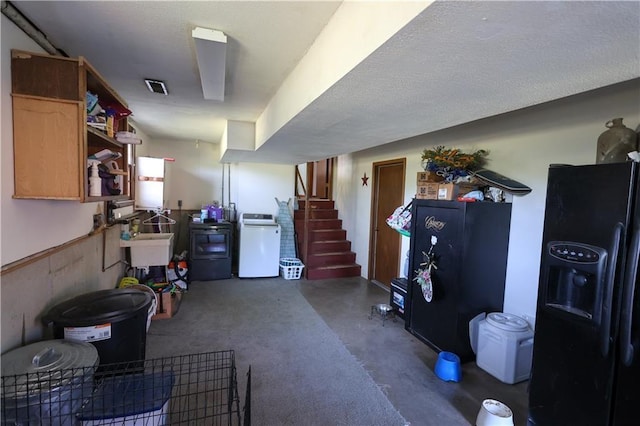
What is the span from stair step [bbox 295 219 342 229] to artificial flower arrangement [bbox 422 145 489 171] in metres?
3.02

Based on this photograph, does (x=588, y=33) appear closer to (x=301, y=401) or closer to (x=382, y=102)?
(x=382, y=102)

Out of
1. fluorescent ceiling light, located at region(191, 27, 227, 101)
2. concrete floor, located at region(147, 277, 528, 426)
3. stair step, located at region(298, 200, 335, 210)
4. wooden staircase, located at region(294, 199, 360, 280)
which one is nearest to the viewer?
fluorescent ceiling light, located at region(191, 27, 227, 101)

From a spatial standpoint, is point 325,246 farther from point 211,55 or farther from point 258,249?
point 211,55

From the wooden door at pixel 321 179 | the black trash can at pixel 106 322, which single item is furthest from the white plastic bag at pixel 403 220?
the wooden door at pixel 321 179

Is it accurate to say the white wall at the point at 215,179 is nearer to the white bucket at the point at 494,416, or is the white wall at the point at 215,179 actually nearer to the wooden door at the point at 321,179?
the wooden door at the point at 321,179

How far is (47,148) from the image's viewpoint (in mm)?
1520

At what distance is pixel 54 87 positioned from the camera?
1514 mm

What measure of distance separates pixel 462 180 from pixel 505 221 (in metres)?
0.52

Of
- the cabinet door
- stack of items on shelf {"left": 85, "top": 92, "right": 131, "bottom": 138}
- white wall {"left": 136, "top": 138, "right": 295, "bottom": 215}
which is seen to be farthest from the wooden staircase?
the cabinet door

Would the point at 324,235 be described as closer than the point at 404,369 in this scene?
No

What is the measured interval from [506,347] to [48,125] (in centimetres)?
334

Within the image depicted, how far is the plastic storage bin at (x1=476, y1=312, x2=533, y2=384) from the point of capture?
7.89 ft

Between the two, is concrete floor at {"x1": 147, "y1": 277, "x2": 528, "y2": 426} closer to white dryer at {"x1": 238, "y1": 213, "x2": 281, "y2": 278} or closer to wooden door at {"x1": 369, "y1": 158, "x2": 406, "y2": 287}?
wooden door at {"x1": 369, "y1": 158, "x2": 406, "y2": 287}

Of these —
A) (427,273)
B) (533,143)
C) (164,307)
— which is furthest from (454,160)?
(164,307)
